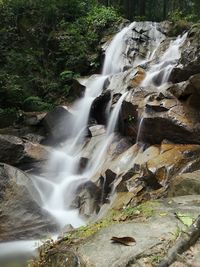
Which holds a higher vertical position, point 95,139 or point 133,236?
point 133,236

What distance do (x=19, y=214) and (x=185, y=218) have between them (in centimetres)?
563

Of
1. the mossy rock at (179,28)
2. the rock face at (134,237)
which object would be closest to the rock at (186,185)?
the rock face at (134,237)

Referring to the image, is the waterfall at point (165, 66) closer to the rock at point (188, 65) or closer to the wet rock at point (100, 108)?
the rock at point (188, 65)

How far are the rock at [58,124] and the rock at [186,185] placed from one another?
8461mm

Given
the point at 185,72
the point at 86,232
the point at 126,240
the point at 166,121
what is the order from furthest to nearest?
the point at 185,72
the point at 166,121
the point at 86,232
the point at 126,240

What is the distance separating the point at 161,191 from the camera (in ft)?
25.7

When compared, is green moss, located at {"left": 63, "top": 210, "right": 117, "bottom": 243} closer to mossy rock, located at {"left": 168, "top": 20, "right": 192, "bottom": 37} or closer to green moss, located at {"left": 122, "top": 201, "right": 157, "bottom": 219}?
green moss, located at {"left": 122, "top": 201, "right": 157, "bottom": 219}

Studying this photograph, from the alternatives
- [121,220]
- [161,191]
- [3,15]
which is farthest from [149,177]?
[3,15]

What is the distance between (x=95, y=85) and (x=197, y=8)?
14831 millimetres

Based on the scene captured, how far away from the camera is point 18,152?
40.5ft

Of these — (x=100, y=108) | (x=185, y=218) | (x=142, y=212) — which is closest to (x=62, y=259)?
(x=142, y=212)

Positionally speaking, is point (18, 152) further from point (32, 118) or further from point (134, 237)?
point (134, 237)

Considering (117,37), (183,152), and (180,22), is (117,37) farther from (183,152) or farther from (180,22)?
(183,152)

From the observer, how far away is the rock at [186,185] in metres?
5.77
